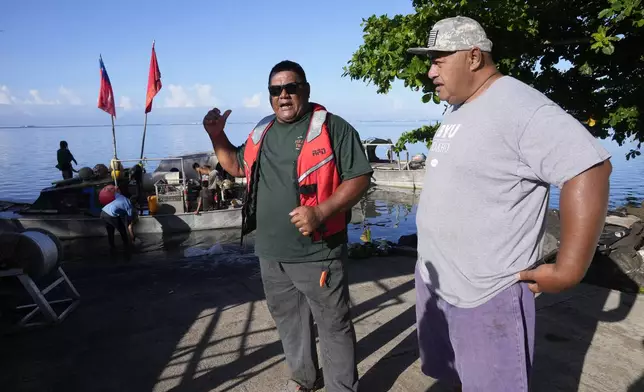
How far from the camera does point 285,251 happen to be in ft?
9.96

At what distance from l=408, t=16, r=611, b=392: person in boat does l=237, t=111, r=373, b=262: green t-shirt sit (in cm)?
68

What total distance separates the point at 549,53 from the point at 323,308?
23.3 ft

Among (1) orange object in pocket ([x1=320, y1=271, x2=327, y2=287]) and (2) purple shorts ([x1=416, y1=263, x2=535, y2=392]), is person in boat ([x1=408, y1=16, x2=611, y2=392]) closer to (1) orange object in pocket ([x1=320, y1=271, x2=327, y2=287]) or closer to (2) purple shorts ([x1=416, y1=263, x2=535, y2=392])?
(2) purple shorts ([x1=416, y1=263, x2=535, y2=392])

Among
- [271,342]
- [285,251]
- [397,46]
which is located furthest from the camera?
[397,46]

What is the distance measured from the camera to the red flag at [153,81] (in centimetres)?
1748

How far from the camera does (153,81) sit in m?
17.7

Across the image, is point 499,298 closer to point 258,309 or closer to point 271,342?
point 271,342

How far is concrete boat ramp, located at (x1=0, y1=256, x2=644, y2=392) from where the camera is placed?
11.8ft

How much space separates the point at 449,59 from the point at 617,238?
5.69 m

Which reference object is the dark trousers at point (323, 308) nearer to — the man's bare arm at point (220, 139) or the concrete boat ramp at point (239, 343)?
the concrete boat ramp at point (239, 343)

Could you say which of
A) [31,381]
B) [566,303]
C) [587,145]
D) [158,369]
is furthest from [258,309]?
[587,145]

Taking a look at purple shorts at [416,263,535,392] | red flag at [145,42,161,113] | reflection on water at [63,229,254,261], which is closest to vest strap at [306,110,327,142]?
purple shorts at [416,263,535,392]

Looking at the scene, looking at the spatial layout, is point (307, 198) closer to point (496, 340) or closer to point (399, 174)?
point (496, 340)

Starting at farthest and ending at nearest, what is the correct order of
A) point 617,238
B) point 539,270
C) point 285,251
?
point 617,238, point 285,251, point 539,270
